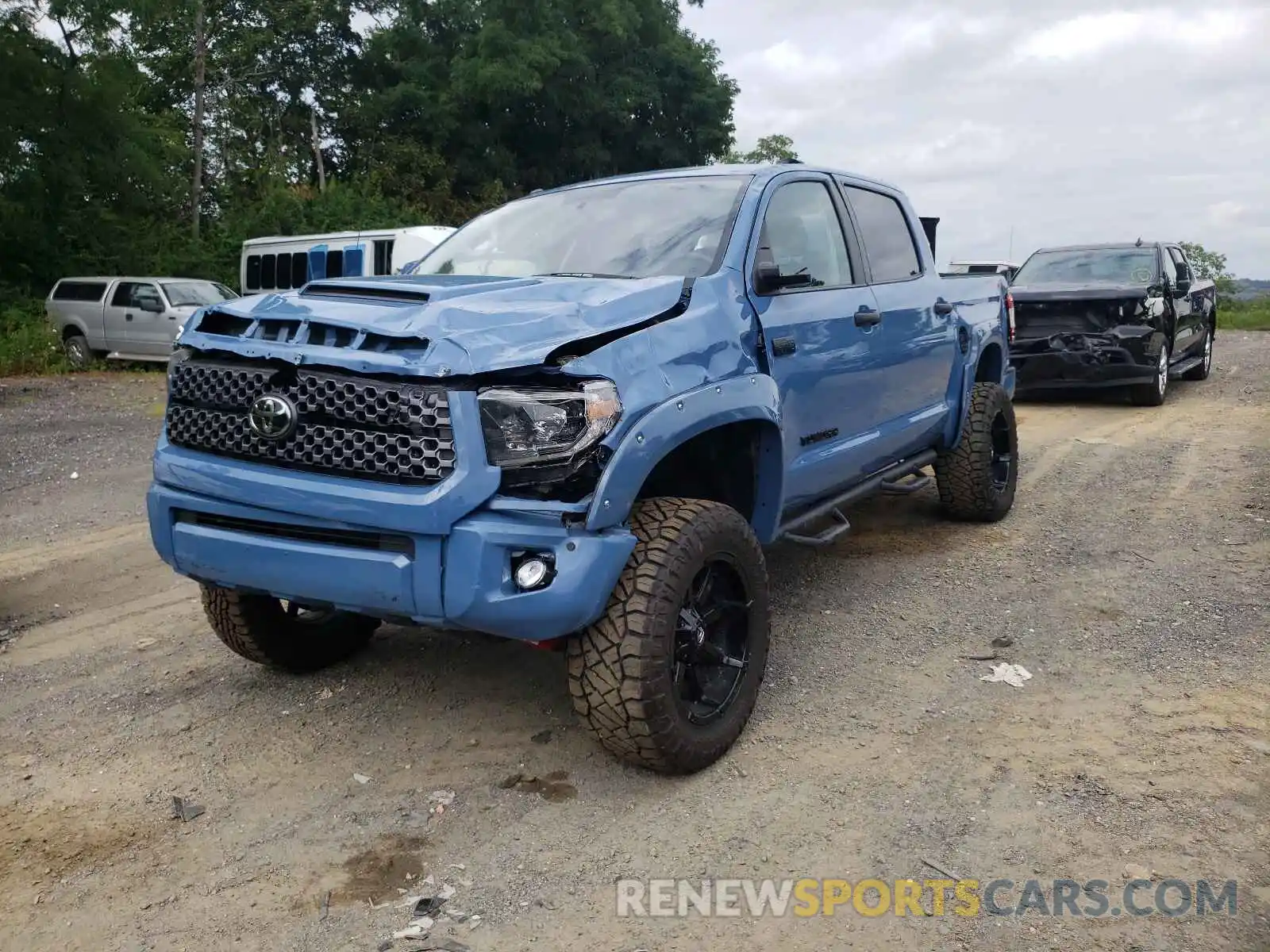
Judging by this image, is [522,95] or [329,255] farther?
[522,95]

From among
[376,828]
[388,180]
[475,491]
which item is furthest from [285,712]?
[388,180]

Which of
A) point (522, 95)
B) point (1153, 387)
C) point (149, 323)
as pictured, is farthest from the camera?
point (522, 95)

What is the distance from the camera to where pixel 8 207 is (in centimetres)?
1841

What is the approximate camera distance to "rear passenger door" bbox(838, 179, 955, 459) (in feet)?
16.2

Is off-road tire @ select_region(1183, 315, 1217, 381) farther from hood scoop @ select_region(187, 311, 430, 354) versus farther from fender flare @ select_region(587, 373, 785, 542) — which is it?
hood scoop @ select_region(187, 311, 430, 354)

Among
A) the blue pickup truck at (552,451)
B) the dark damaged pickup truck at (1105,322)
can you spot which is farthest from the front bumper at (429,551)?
the dark damaged pickup truck at (1105,322)

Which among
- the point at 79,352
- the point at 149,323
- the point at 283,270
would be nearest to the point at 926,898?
the point at 149,323

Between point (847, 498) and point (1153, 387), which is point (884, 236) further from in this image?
point (1153, 387)

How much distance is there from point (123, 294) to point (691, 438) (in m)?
16.7

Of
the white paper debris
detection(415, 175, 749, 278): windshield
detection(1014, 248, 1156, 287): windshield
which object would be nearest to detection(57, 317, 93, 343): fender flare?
detection(1014, 248, 1156, 287): windshield

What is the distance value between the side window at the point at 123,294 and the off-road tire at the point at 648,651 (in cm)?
1654

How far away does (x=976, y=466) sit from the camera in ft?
20.1

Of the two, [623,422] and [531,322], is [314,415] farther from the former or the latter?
[623,422]

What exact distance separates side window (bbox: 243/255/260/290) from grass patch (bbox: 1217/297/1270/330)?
19413 millimetres
